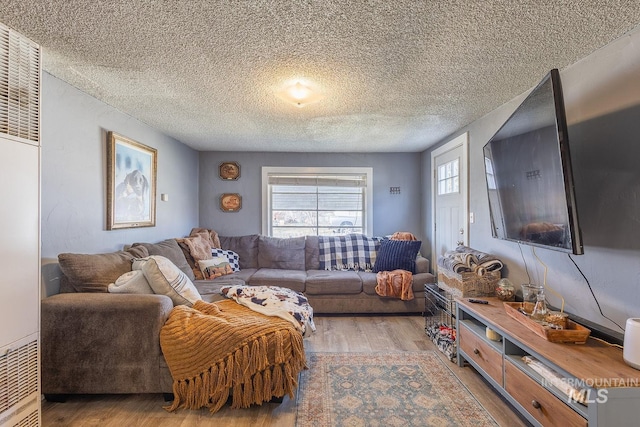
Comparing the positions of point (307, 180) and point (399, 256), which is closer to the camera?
point (399, 256)

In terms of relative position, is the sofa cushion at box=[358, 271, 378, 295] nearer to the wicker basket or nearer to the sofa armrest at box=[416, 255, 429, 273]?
the sofa armrest at box=[416, 255, 429, 273]

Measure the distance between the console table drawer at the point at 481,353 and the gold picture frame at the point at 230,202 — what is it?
336cm

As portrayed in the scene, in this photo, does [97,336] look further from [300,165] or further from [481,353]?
[300,165]

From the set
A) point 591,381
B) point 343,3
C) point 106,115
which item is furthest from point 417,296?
point 106,115

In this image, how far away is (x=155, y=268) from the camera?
82.0 inches

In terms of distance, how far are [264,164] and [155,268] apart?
9.08 feet

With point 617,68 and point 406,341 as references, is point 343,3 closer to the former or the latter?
point 617,68

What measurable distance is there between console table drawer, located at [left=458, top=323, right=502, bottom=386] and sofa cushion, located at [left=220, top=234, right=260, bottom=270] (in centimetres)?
270

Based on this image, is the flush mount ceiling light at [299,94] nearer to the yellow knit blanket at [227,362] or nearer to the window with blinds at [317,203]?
the yellow knit blanket at [227,362]

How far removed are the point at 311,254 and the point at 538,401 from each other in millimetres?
2934

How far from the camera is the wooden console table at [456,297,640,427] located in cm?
120

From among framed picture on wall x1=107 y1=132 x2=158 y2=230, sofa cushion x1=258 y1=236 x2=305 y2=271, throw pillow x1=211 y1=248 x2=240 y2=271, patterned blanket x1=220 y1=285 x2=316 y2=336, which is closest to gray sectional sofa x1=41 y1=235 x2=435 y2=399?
patterned blanket x1=220 y1=285 x2=316 y2=336

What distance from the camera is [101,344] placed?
6.07ft

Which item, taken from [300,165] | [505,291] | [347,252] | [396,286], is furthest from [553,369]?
[300,165]
